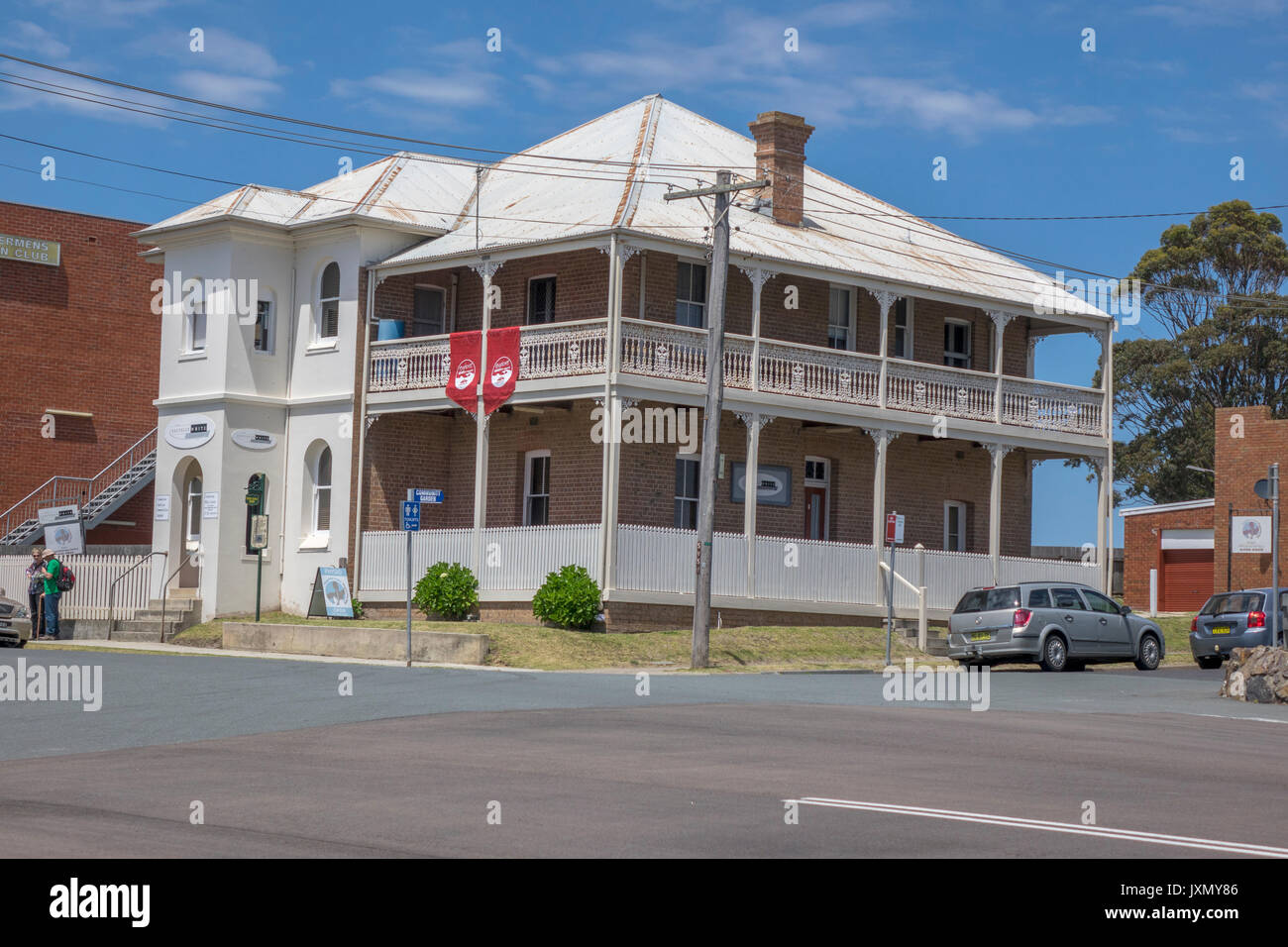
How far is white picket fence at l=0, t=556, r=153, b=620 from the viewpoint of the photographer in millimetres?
35781

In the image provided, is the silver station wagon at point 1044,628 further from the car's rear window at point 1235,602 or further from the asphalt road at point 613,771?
the asphalt road at point 613,771

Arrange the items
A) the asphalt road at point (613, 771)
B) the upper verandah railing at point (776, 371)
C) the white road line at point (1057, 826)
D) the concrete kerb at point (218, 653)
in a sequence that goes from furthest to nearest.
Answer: the upper verandah railing at point (776, 371) → the concrete kerb at point (218, 653) → the asphalt road at point (613, 771) → the white road line at point (1057, 826)

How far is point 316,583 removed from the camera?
3388 cm

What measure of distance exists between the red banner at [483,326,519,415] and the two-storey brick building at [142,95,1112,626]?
8.3 inches

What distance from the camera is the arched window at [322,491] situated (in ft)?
118

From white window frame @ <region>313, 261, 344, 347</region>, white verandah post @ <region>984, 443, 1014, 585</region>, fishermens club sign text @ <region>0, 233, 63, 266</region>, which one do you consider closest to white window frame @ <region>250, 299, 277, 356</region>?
white window frame @ <region>313, 261, 344, 347</region>

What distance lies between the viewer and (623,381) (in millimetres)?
30797

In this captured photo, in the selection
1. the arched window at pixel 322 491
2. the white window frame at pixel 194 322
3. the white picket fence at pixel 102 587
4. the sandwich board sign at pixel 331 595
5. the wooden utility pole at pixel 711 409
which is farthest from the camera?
the white window frame at pixel 194 322

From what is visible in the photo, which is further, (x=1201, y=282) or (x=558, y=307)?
(x=1201, y=282)

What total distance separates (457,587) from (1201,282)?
43.1m

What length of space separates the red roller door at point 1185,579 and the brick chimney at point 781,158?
69.0 feet

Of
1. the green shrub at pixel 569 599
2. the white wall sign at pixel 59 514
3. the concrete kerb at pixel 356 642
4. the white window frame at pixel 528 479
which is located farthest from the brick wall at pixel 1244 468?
the white wall sign at pixel 59 514
